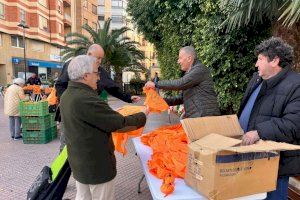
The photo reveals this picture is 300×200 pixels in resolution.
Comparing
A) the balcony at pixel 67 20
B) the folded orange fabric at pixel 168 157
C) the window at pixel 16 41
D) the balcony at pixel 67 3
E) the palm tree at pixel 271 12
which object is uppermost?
the balcony at pixel 67 3

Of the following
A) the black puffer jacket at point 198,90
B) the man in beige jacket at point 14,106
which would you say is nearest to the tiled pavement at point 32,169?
the man in beige jacket at point 14,106

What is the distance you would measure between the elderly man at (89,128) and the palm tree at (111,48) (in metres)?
19.0

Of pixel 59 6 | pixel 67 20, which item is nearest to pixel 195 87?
pixel 59 6

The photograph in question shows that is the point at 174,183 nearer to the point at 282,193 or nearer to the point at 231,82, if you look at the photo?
the point at 282,193

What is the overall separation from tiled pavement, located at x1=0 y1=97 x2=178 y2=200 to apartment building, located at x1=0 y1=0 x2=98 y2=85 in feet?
58.0

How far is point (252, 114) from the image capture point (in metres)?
2.65

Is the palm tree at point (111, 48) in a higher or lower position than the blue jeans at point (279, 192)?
higher

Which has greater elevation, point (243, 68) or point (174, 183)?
point (243, 68)

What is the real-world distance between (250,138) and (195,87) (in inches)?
53.4

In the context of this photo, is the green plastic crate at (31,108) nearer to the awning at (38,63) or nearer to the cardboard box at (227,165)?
the cardboard box at (227,165)

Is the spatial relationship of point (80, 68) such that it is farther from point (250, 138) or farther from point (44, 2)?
point (44, 2)

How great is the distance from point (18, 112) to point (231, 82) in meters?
5.64

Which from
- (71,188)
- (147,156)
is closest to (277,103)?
(147,156)

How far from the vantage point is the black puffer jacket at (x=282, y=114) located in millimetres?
2348
